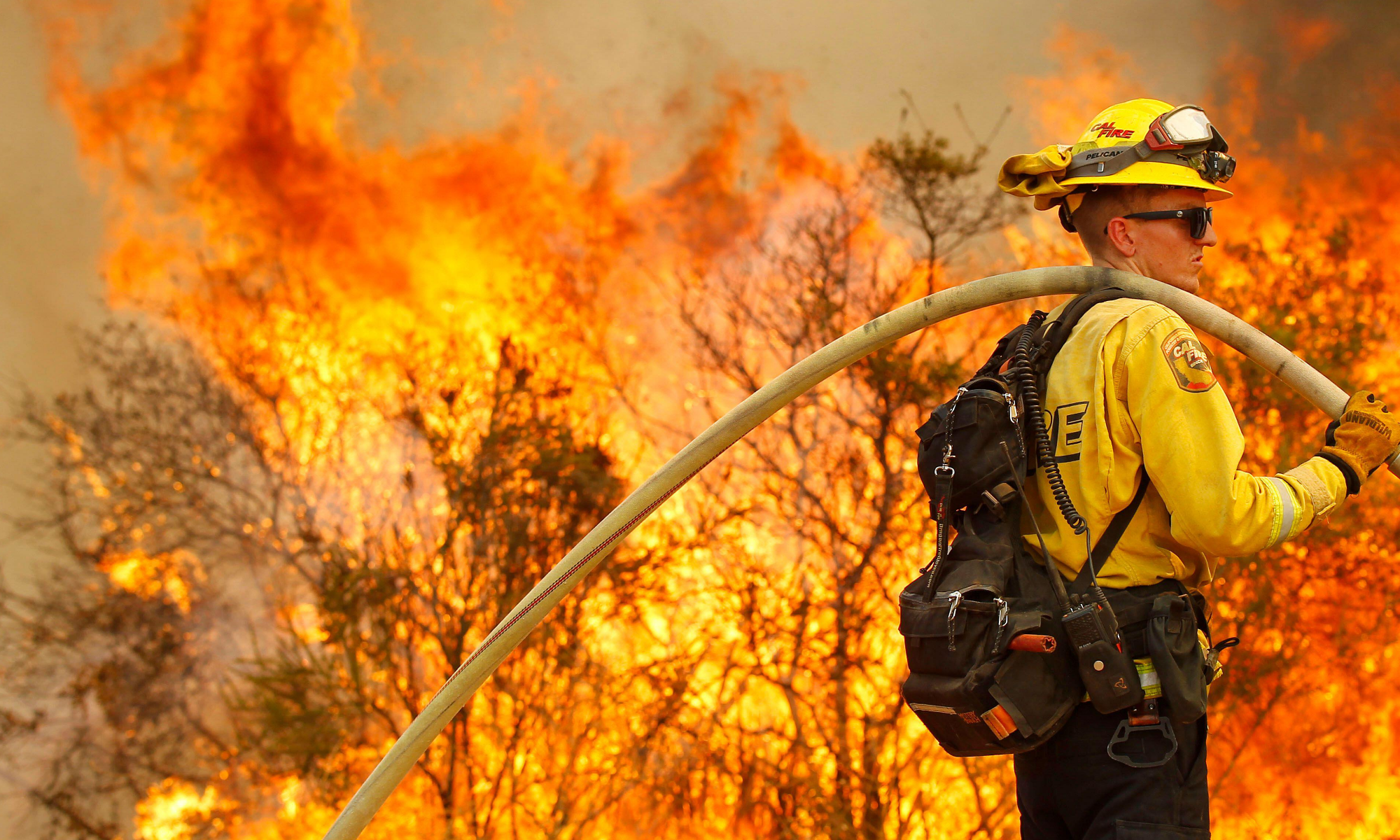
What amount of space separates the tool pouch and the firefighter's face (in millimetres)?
718

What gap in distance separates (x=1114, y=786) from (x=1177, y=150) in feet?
4.24

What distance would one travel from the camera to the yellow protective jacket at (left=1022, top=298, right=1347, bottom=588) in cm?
199

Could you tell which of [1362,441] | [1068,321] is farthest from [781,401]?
[1362,441]

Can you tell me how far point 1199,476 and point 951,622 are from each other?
0.52 metres

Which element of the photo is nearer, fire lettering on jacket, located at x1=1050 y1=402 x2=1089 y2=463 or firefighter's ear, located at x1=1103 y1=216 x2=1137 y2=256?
fire lettering on jacket, located at x1=1050 y1=402 x2=1089 y2=463

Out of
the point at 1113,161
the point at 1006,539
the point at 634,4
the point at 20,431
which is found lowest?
the point at 1006,539

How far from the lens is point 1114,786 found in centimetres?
201

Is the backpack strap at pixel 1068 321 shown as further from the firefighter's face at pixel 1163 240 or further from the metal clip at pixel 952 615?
the metal clip at pixel 952 615

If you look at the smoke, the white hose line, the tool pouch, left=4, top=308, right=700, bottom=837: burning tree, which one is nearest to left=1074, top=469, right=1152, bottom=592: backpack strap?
the tool pouch

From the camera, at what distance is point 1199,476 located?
1.98m

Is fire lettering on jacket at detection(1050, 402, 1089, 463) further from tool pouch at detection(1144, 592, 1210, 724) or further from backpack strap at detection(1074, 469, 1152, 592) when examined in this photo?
tool pouch at detection(1144, 592, 1210, 724)

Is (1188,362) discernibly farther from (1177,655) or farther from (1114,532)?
(1177,655)

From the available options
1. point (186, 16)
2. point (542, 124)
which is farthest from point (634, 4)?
point (186, 16)

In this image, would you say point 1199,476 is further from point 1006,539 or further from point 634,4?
point 634,4
